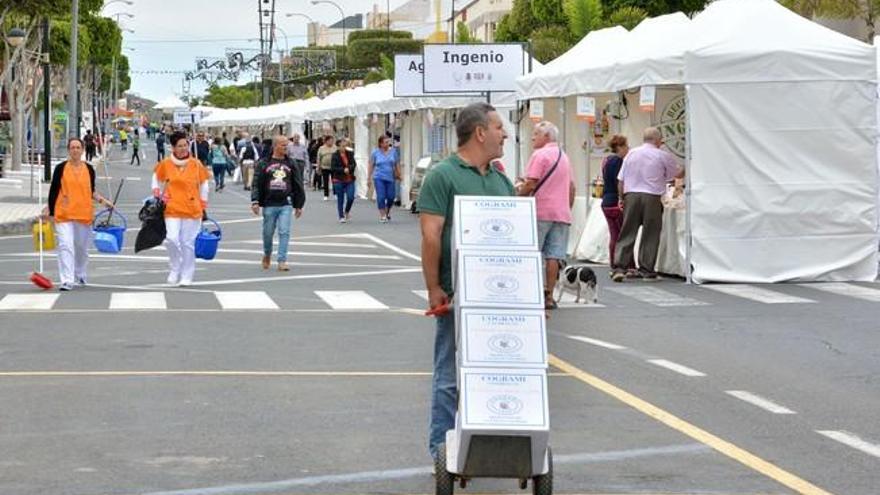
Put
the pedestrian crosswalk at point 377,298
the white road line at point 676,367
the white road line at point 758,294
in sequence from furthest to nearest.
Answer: the white road line at point 758,294
the pedestrian crosswalk at point 377,298
the white road line at point 676,367

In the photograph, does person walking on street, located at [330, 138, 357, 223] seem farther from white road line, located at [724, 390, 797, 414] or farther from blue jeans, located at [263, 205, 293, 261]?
white road line, located at [724, 390, 797, 414]

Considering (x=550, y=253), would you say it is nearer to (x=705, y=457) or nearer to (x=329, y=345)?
(x=329, y=345)

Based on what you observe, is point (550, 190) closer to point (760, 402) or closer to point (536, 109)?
point (760, 402)

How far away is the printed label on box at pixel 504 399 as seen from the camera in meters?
7.21

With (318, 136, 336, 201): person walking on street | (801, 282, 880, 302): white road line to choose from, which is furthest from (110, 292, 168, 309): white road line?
(318, 136, 336, 201): person walking on street

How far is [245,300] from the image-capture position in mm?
18594

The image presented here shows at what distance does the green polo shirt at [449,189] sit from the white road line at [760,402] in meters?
3.50

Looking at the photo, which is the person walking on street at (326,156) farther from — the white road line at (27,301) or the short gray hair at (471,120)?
the short gray hair at (471,120)

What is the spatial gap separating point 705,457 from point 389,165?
2668 centimetres

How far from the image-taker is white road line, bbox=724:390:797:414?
10870mm

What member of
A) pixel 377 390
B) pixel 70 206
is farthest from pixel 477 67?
pixel 377 390

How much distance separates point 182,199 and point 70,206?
3.99 feet

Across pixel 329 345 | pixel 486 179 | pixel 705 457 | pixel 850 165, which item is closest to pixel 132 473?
pixel 486 179

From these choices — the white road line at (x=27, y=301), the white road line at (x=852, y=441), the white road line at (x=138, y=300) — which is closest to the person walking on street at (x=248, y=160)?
the white road line at (x=138, y=300)
